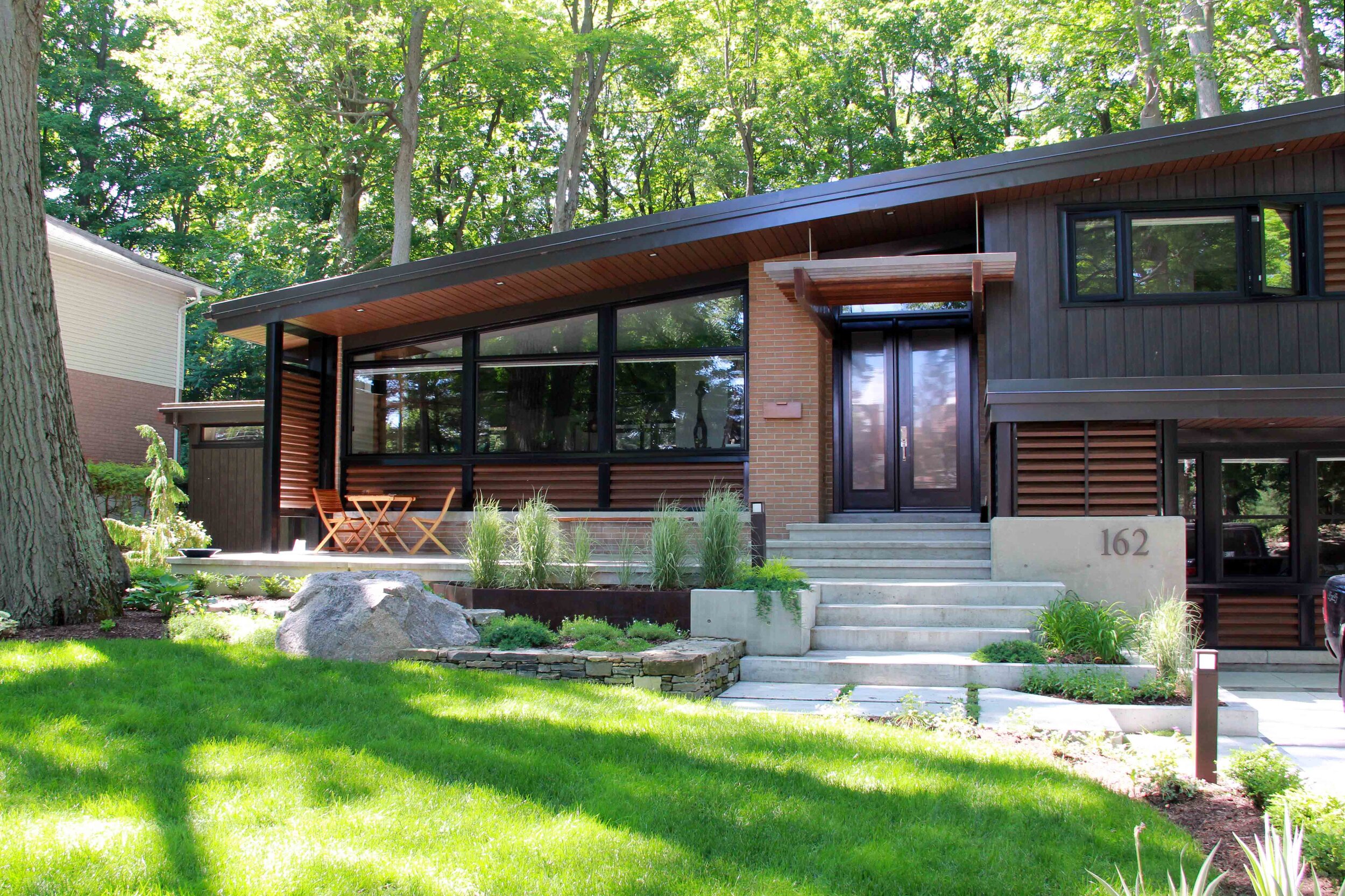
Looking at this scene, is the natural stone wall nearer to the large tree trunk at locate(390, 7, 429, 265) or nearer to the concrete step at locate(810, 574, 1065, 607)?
the concrete step at locate(810, 574, 1065, 607)

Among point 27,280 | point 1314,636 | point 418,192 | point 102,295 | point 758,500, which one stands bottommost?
point 1314,636

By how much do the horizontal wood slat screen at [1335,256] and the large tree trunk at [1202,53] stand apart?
27.0 ft

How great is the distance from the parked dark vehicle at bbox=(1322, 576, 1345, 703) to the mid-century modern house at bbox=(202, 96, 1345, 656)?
12.8 feet

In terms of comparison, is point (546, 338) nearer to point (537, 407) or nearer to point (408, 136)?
point (537, 407)

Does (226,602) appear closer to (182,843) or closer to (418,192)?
(182,843)

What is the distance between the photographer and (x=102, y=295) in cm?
1736

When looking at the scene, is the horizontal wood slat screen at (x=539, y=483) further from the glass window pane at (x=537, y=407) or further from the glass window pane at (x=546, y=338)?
the glass window pane at (x=546, y=338)

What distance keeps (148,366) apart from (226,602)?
11738 mm

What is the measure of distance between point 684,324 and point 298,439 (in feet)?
14.7

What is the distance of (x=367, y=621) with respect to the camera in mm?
6145

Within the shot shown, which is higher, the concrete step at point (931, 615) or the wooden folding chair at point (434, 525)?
the wooden folding chair at point (434, 525)

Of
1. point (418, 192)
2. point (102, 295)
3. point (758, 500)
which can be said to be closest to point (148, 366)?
point (102, 295)

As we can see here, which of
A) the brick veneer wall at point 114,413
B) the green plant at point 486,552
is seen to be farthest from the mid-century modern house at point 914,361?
the brick veneer wall at point 114,413

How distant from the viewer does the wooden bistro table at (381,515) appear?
33.8ft
